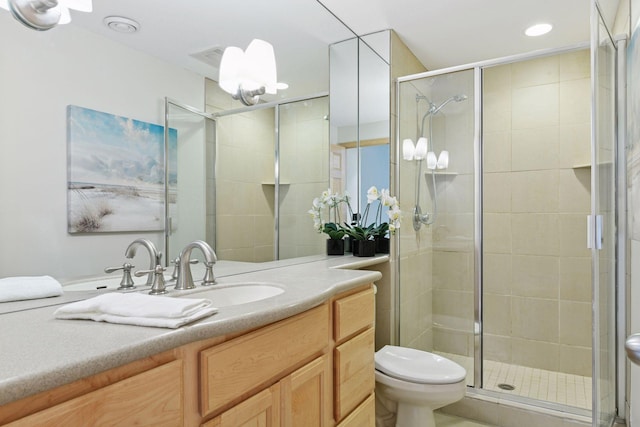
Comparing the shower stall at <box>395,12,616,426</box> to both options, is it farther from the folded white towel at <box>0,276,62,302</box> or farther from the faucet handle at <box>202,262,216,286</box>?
the folded white towel at <box>0,276,62,302</box>

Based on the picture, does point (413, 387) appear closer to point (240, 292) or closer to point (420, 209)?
point (240, 292)

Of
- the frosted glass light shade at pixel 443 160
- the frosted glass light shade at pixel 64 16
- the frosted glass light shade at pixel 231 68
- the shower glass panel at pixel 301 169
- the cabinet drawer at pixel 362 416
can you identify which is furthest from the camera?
the frosted glass light shade at pixel 443 160

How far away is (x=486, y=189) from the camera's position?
309cm

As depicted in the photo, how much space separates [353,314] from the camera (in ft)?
5.34

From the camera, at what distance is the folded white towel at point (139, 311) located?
2.97 ft

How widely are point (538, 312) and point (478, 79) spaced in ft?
5.68

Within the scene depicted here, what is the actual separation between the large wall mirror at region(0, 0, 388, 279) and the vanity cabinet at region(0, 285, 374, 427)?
0.54 meters

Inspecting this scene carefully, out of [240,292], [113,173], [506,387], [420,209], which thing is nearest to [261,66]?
[113,173]

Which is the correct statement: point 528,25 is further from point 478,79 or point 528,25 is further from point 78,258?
point 78,258

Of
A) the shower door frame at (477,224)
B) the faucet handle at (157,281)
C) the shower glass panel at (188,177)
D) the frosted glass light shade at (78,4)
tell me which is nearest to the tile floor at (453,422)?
the shower door frame at (477,224)

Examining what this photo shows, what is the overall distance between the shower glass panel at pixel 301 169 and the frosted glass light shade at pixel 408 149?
0.54 metres

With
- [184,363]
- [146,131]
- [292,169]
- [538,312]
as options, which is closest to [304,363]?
[184,363]

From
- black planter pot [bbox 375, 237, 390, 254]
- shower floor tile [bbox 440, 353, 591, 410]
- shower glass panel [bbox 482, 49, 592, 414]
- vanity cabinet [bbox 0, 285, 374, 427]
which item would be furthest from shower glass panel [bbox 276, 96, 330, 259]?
shower floor tile [bbox 440, 353, 591, 410]

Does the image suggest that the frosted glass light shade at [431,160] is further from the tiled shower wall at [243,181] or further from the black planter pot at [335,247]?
the tiled shower wall at [243,181]
